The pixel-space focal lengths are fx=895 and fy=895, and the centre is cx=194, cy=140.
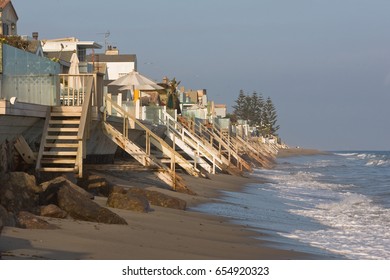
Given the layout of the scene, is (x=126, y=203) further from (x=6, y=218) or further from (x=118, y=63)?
(x=118, y=63)

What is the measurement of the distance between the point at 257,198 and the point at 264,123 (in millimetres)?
168475

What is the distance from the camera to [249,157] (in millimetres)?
72562

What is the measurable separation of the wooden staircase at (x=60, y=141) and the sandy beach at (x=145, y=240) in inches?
54.2

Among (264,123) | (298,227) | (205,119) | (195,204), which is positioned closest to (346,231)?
(298,227)

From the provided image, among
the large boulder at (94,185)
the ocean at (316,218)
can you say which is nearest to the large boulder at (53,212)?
the ocean at (316,218)

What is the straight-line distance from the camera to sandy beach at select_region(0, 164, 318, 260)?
11.3 m

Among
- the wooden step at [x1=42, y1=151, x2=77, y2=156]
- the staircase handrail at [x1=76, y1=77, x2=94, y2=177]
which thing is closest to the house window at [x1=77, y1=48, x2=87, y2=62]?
the staircase handrail at [x1=76, y1=77, x2=94, y2=177]

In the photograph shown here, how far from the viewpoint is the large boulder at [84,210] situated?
48.5 feet

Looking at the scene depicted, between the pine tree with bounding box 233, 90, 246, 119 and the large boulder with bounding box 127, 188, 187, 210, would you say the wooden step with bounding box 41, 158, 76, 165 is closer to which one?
the large boulder with bounding box 127, 188, 187, 210

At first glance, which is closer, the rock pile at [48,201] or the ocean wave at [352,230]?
the rock pile at [48,201]

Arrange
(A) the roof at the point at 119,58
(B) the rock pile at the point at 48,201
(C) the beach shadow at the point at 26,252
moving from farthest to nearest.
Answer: (A) the roof at the point at 119,58, (B) the rock pile at the point at 48,201, (C) the beach shadow at the point at 26,252

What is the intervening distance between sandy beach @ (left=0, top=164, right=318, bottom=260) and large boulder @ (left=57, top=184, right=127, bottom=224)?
27 cm

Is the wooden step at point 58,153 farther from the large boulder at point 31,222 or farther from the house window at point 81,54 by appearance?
the house window at point 81,54

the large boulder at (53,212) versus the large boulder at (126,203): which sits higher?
the large boulder at (53,212)
